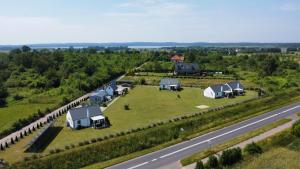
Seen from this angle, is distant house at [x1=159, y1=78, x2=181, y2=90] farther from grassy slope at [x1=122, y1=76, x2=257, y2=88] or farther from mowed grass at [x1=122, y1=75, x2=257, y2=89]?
grassy slope at [x1=122, y1=76, x2=257, y2=88]

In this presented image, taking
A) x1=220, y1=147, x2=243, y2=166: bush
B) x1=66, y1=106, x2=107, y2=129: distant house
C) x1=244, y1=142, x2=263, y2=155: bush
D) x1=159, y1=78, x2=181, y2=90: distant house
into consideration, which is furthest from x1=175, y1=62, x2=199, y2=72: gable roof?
x1=220, y1=147, x2=243, y2=166: bush

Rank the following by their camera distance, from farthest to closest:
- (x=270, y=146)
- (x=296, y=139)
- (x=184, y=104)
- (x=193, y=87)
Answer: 1. (x=193, y=87)
2. (x=184, y=104)
3. (x=296, y=139)
4. (x=270, y=146)

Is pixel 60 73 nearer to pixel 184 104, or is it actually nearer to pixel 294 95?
pixel 184 104

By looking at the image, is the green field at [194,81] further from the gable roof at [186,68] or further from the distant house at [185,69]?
the gable roof at [186,68]

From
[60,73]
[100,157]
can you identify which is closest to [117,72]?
[60,73]

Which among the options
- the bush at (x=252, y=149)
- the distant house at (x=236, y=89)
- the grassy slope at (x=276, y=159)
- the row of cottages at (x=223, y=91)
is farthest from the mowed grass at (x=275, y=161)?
the distant house at (x=236, y=89)

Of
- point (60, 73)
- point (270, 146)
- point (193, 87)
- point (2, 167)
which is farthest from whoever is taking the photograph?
point (60, 73)

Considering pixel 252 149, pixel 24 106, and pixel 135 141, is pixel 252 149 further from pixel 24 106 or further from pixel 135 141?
pixel 24 106
